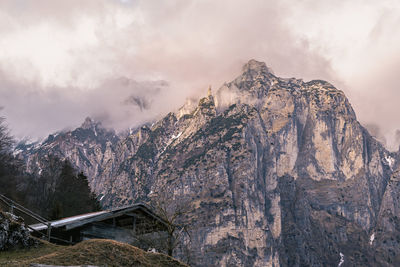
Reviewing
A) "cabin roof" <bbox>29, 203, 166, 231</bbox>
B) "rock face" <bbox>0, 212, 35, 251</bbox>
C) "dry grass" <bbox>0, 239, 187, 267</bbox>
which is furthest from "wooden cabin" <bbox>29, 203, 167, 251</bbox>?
"dry grass" <bbox>0, 239, 187, 267</bbox>

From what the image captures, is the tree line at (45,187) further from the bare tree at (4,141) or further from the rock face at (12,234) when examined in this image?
the rock face at (12,234)

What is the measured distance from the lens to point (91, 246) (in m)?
20.0

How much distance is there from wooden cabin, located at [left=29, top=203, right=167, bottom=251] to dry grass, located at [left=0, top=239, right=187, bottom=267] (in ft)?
22.0

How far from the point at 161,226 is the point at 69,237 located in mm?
9250

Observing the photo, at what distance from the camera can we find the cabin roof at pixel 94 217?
90.7ft

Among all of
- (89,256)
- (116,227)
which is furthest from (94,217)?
(89,256)

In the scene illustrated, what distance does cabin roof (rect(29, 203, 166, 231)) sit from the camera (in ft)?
90.7

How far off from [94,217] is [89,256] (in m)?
11.3

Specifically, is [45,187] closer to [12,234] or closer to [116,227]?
[116,227]

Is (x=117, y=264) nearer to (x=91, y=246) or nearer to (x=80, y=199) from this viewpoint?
(x=91, y=246)

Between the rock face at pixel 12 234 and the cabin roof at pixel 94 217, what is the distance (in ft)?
11.1

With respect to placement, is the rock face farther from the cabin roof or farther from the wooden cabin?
the wooden cabin

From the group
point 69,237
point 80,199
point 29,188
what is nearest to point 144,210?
point 69,237

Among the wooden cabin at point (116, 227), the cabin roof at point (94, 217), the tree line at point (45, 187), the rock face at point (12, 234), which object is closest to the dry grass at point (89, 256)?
the rock face at point (12, 234)
